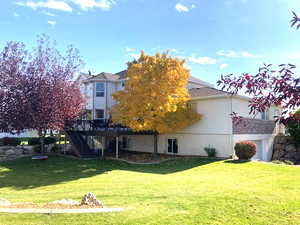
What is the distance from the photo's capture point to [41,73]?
19.1 metres

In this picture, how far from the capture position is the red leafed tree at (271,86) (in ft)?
9.37

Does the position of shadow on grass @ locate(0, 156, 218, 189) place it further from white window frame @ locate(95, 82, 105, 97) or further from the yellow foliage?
white window frame @ locate(95, 82, 105, 97)

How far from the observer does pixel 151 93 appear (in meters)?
18.2

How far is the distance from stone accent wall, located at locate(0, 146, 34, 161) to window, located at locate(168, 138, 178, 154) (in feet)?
39.5

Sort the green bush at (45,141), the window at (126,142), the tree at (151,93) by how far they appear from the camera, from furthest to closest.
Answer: the window at (126,142)
the green bush at (45,141)
the tree at (151,93)

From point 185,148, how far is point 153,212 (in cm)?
1654

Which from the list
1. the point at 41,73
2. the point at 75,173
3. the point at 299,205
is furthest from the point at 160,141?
the point at 299,205

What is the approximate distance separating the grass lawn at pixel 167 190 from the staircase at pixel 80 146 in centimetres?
179

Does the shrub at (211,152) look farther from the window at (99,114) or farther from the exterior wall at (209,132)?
the window at (99,114)

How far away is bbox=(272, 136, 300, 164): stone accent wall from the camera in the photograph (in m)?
22.7

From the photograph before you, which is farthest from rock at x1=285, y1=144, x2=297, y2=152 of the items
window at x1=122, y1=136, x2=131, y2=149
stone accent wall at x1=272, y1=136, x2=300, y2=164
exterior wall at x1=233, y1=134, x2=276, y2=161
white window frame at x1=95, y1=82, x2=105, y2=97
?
white window frame at x1=95, y1=82, x2=105, y2=97

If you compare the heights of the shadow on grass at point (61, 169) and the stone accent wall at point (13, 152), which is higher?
the stone accent wall at point (13, 152)

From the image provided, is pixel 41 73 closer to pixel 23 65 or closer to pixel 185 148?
pixel 23 65

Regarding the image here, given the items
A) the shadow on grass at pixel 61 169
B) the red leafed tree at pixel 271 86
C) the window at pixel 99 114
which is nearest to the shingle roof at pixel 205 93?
the shadow on grass at pixel 61 169
